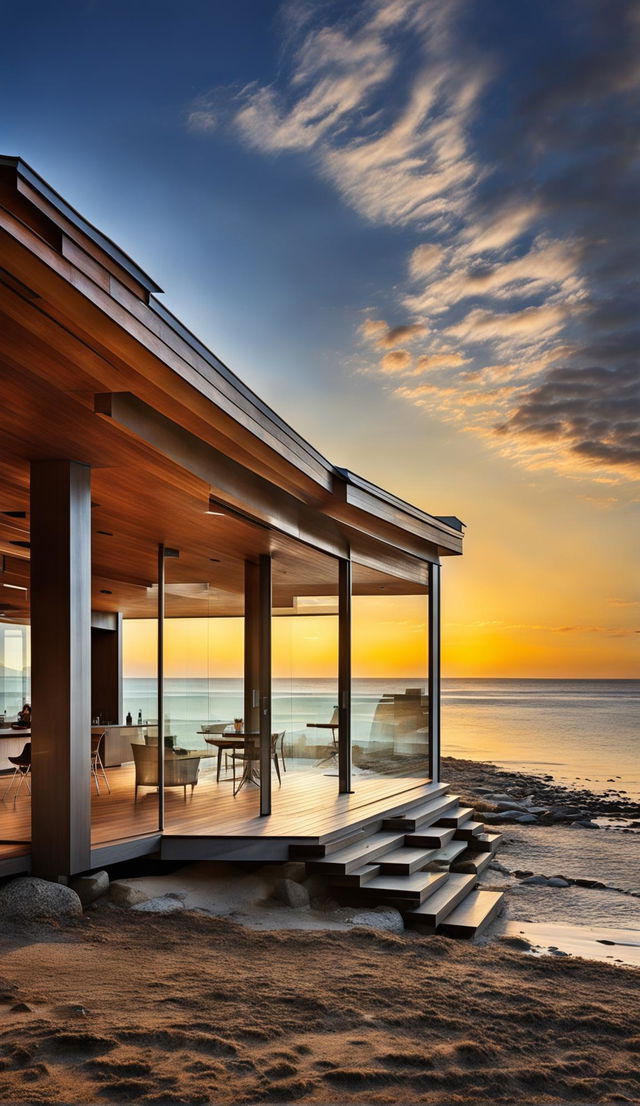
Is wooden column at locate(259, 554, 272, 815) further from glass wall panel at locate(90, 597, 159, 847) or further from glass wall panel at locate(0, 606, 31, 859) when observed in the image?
glass wall panel at locate(0, 606, 31, 859)

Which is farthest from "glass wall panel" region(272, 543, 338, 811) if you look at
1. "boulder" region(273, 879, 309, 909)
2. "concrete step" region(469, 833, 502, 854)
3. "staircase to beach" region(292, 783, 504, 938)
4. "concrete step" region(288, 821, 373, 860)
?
"boulder" region(273, 879, 309, 909)

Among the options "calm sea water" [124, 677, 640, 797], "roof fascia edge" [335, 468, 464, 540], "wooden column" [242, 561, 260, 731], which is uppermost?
"roof fascia edge" [335, 468, 464, 540]

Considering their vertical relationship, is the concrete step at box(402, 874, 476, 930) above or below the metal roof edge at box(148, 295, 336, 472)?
below

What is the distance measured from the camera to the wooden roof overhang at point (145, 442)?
14.1 feet

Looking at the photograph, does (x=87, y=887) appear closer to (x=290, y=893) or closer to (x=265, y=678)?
(x=290, y=893)

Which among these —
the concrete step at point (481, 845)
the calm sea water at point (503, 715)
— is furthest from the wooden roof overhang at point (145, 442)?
the concrete step at point (481, 845)

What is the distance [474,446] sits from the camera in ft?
67.9

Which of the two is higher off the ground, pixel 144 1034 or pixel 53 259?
pixel 53 259

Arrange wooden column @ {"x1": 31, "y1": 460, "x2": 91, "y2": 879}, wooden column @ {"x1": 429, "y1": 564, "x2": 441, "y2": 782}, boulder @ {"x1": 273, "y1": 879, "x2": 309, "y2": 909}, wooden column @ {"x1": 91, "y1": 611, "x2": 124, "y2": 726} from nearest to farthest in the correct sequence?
1. wooden column @ {"x1": 31, "y1": 460, "x2": 91, "y2": 879}
2. boulder @ {"x1": 273, "y1": 879, "x2": 309, "y2": 909}
3. wooden column @ {"x1": 429, "y1": 564, "x2": 441, "y2": 782}
4. wooden column @ {"x1": 91, "y1": 611, "x2": 124, "y2": 726}

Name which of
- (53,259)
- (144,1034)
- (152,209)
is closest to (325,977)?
(144,1034)

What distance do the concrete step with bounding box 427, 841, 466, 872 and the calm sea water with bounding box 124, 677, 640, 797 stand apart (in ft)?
A: 6.49

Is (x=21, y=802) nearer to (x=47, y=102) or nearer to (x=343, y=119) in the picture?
(x=47, y=102)

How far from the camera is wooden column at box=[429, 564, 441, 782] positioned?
528 inches

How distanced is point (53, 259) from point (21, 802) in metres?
7.61
